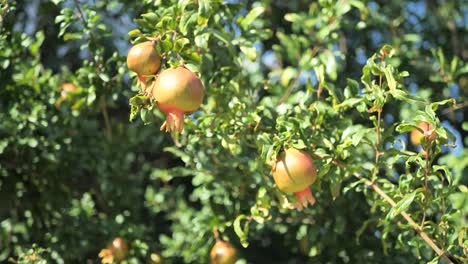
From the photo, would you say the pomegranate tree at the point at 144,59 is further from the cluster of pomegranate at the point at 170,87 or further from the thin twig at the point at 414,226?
the thin twig at the point at 414,226

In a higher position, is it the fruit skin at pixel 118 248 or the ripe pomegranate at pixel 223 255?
the ripe pomegranate at pixel 223 255

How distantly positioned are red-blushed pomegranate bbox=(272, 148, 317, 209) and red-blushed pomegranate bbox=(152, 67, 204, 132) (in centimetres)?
27

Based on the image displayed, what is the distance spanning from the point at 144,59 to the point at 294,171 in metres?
0.44

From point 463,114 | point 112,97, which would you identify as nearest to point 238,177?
point 112,97

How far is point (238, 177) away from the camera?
2.25 meters

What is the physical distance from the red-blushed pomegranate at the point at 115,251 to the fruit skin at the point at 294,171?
2.74 ft

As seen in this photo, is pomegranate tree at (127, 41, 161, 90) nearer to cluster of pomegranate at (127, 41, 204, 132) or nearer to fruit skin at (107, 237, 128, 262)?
cluster of pomegranate at (127, 41, 204, 132)

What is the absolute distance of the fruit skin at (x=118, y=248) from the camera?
2322 mm

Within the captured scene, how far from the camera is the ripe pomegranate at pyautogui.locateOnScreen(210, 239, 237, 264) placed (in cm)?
215

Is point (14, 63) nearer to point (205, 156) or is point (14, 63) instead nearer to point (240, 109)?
point (205, 156)

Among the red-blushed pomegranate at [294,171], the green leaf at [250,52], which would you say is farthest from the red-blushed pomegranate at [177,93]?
the green leaf at [250,52]

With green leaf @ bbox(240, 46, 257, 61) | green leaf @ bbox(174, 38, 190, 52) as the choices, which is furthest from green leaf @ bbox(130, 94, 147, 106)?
green leaf @ bbox(240, 46, 257, 61)

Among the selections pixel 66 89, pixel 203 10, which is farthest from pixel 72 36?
pixel 203 10

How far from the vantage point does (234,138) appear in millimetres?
1961
